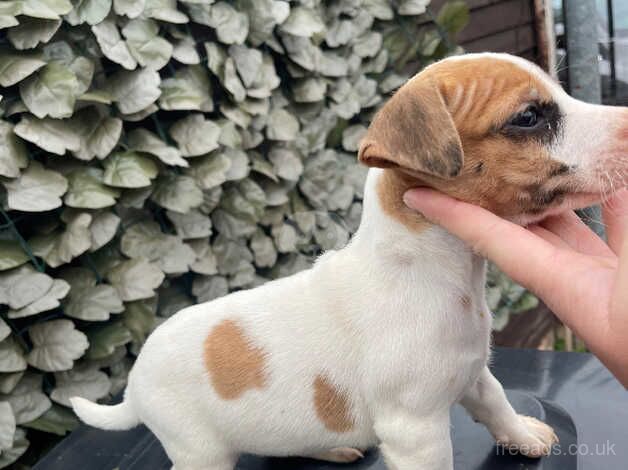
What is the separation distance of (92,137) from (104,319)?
0.61 meters

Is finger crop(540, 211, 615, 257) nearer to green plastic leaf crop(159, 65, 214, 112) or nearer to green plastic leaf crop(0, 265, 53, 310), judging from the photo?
green plastic leaf crop(159, 65, 214, 112)

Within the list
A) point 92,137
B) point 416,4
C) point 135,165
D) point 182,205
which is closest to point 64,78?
point 92,137

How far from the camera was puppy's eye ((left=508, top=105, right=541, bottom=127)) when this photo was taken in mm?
1155

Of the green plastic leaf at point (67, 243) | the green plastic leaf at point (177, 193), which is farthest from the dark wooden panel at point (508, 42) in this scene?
the green plastic leaf at point (67, 243)

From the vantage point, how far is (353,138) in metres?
3.24

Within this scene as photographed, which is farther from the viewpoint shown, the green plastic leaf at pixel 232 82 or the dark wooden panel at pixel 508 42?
the dark wooden panel at pixel 508 42

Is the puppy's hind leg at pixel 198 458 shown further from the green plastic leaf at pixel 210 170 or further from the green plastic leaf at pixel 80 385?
the green plastic leaf at pixel 210 170

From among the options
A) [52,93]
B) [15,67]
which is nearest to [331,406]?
[52,93]

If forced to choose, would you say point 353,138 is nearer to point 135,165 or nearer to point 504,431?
point 135,165

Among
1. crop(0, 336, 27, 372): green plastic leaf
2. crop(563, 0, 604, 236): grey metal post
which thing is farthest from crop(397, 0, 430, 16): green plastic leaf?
crop(0, 336, 27, 372): green plastic leaf

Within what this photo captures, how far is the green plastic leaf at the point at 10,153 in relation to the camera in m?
1.92

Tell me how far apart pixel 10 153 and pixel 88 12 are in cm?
54

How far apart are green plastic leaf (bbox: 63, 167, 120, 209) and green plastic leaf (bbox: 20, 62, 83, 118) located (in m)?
0.23

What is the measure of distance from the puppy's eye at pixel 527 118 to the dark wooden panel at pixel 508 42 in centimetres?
277
